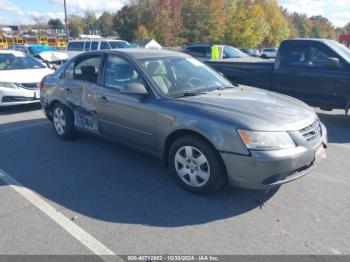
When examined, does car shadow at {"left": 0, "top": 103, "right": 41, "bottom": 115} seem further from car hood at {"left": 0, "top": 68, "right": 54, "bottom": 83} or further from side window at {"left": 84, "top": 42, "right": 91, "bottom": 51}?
side window at {"left": 84, "top": 42, "right": 91, "bottom": 51}

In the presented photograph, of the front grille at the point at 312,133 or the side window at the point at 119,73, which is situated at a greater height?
the side window at the point at 119,73

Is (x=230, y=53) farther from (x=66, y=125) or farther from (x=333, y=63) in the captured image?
(x=66, y=125)

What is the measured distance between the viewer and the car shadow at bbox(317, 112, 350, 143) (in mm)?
6046

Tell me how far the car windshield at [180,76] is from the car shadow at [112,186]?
1.15 m

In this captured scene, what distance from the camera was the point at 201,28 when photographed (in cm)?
5038

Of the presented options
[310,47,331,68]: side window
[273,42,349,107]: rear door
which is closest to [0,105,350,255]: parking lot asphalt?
[273,42,349,107]: rear door

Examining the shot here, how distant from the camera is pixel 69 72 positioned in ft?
18.6

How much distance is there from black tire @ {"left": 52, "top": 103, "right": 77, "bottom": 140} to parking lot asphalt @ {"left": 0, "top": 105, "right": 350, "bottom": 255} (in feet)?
2.25

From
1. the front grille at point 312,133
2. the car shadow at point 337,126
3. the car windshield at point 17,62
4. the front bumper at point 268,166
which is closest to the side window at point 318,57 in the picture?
the car shadow at point 337,126

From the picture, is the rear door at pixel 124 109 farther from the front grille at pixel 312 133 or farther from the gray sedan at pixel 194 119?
the front grille at pixel 312 133

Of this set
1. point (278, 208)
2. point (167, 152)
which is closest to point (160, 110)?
point (167, 152)

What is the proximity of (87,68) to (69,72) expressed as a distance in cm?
59

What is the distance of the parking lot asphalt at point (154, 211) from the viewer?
291 cm

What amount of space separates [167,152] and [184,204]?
0.73m
